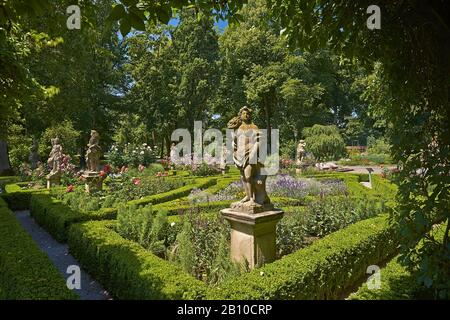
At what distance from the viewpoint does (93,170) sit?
11984 millimetres

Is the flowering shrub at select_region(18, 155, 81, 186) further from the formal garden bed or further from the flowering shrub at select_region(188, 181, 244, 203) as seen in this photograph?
the flowering shrub at select_region(188, 181, 244, 203)

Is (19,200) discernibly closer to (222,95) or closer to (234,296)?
(234,296)

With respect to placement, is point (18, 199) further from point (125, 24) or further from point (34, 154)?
point (34, 154)

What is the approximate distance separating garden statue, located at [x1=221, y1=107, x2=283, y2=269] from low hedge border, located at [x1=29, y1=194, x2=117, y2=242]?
13.7 feet

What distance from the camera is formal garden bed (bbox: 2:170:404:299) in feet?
13.3

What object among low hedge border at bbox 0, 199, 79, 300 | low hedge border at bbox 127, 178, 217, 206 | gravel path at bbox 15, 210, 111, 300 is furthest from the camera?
low hedge border at bbox 127, 178, 217, 206

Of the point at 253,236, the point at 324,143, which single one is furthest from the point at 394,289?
the point at 324,143

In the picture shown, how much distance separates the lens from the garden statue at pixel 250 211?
17.0 ft

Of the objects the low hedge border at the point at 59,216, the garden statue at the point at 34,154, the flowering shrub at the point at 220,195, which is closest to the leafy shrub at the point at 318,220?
the flowering shrub at the point at 220,195

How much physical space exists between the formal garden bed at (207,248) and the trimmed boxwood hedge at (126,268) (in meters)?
0.01

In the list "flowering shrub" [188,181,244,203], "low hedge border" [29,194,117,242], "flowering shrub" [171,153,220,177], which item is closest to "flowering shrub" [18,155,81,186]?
"low hedge border" [29,194,117,242]

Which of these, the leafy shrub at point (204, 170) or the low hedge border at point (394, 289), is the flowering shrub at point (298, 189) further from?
the low hedge border at point (394, 289)
